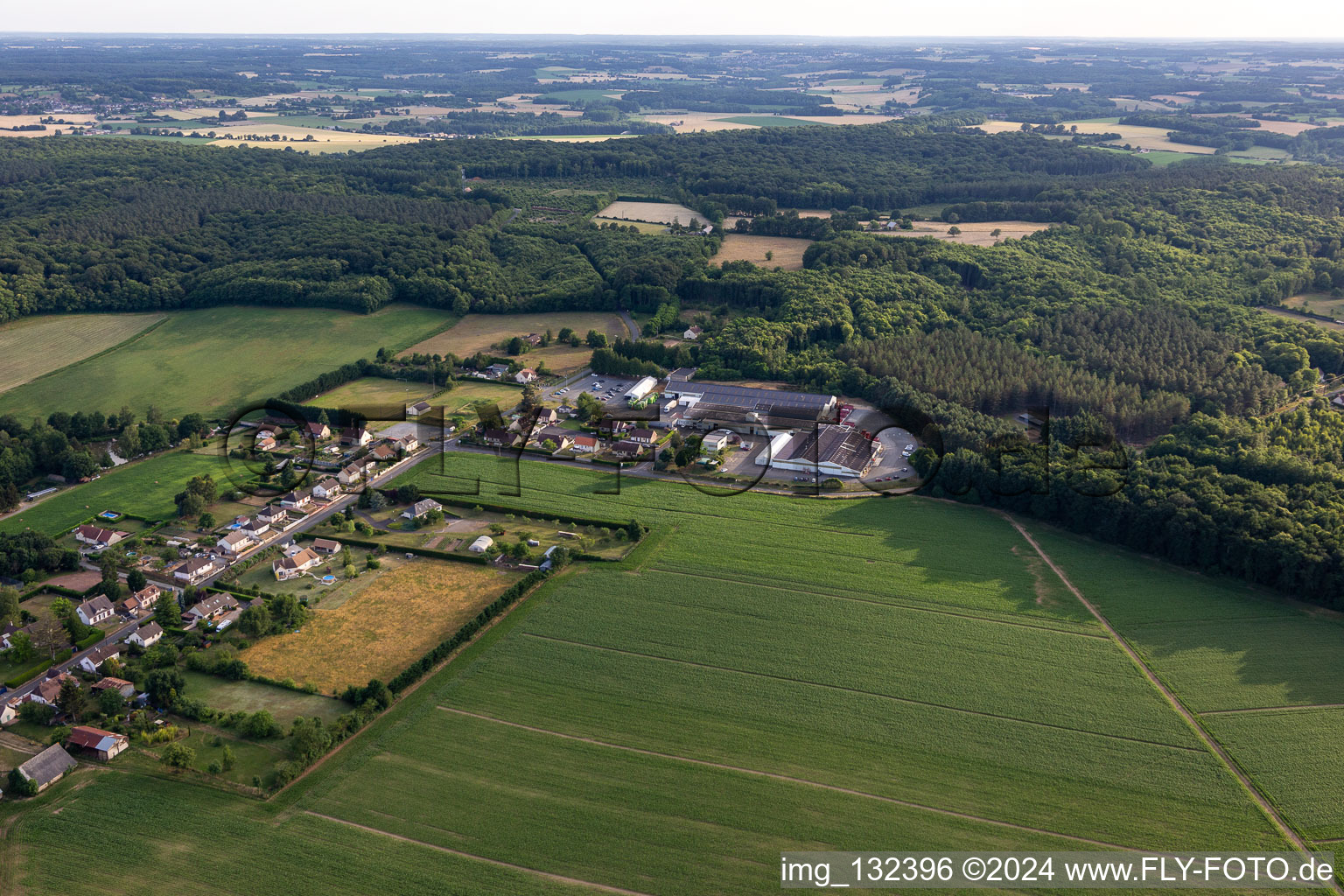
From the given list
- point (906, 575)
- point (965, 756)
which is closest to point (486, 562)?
point (906, 575)

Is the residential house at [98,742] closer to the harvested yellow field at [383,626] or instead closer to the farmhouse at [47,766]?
the farmhouse at [47,766]

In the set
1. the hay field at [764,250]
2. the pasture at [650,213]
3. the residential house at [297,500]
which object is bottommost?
the residential house at [297,500]

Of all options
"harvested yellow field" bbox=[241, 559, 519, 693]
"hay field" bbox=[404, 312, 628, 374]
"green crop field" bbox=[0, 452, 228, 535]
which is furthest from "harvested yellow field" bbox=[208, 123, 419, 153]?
"harvested yellow field" bbox=[241, 559, 519, 693]

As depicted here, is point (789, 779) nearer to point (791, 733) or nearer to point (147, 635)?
A: point (791, 733)

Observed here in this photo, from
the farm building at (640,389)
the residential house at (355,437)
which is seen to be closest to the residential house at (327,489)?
the residential house at (355,437)

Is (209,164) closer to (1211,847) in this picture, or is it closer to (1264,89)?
(1211,847)

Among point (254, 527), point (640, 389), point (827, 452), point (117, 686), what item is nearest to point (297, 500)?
point (254, 527)
